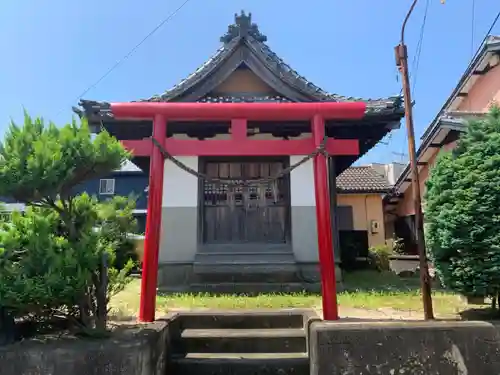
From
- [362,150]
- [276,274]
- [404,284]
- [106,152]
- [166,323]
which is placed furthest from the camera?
[362,150]

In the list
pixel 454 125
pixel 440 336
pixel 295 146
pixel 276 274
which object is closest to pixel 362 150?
pixel 454 125

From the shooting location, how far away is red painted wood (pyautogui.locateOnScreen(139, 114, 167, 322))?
500 cm

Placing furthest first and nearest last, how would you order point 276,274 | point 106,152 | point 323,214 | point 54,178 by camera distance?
point 276,274
point 323,214
point 106,152
point 54,178

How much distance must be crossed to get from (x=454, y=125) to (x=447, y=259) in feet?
21.9

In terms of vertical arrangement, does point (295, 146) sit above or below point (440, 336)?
above

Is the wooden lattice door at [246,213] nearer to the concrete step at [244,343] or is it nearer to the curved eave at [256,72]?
the curved eave at [256,72]

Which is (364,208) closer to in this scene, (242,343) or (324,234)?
(324,234)

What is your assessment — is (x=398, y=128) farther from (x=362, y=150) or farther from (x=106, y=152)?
(x=106, y=152)

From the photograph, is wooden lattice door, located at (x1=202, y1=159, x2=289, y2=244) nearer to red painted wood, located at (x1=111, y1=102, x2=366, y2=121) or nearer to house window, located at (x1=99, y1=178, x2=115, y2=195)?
red painted wood, located at (x1=111, y1=102, x2=366, y2=121)

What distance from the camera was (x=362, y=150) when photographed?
33.6 feet

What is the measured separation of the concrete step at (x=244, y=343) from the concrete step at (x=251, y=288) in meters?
3.04

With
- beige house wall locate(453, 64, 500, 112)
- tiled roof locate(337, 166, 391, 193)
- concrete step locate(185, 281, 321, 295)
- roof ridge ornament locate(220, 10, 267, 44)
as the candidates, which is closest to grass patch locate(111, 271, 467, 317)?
concrete step locate(185, 281, 321, 295)

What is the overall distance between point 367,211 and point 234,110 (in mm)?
12956

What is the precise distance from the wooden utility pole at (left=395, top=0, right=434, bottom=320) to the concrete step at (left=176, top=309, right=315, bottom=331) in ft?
5.31
